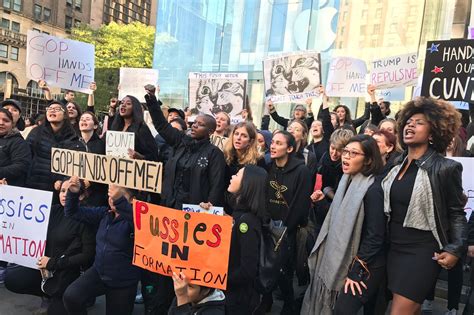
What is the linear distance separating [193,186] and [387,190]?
1699 millimetres

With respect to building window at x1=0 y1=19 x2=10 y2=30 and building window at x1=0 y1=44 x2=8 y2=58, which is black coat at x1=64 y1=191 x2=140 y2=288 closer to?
building window at x1=0 y1=44 x2=8 y2=58

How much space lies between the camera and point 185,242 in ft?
9.43

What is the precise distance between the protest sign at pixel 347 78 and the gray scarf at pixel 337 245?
4.33 m

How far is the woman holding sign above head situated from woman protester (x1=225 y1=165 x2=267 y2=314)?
180cm

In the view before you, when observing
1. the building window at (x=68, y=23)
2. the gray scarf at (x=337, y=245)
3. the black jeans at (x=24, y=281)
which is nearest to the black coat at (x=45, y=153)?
the black jeans at (x=24, y=281)

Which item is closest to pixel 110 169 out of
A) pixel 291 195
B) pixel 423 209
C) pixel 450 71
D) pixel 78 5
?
pixel 291 195

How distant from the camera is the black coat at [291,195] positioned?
4027 mm

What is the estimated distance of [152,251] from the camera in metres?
3.07

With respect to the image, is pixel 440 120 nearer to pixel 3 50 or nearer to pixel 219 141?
pixel 219 141

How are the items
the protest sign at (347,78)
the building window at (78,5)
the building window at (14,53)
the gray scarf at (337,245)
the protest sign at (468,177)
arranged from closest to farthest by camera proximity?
the gray scarf at (337,245)
the protest sign at (468,177)
the protest sign at (347,78)
the building window at (14,53)
the building window at (78,5)

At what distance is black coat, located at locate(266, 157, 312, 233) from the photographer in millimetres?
4027

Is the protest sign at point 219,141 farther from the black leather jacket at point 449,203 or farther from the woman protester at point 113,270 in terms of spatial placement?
the black leather jacket at point 449,203

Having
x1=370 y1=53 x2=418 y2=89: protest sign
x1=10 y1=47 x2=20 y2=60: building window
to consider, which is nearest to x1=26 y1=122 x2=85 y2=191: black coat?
x1=370 y1=53 x2=418 y2=89: protest sign

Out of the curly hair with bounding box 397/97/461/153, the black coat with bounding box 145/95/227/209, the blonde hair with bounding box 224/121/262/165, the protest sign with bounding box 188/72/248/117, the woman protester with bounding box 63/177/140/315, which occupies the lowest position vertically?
the woman protester with bounding box 63/177/140/315
